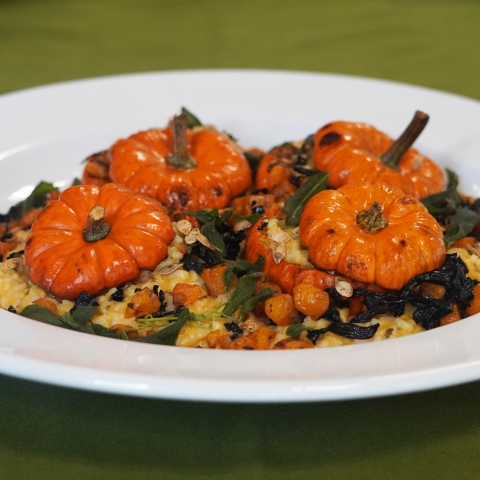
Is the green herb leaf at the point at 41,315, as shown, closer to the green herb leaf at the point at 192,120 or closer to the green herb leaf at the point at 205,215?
the green herb leaf at the point at 205,215

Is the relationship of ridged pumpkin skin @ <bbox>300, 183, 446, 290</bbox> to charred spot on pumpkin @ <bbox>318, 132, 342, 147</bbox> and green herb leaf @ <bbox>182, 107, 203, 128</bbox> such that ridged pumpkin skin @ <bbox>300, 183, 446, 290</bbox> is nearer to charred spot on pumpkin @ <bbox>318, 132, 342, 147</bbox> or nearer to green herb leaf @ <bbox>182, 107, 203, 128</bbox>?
charred spot on pumpkin @ <bbox>318, 132, 342, 147</bbox>

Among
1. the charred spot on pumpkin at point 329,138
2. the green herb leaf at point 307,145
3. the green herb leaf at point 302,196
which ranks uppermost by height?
the charred spot on pumpkin at point 329,138

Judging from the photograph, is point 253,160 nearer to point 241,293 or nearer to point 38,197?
point 38,197

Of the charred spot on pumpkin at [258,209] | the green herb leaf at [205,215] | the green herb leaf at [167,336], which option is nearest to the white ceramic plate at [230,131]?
the green herb leaf at [167,336]

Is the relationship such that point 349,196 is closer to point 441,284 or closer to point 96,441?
point 441,284

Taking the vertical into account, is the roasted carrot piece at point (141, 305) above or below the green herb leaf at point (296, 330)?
below

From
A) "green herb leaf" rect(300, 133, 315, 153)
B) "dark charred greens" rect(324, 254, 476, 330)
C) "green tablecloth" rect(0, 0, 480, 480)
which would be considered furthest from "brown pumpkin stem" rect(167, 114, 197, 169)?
"green tablecloth" rect(0, 0, 480, 480)

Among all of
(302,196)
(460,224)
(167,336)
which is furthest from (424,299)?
(167,336)
